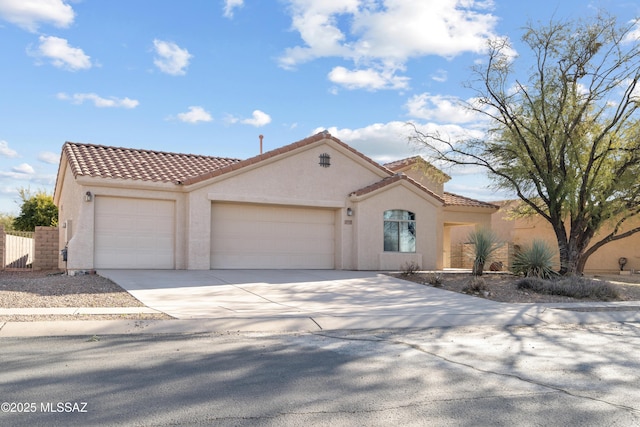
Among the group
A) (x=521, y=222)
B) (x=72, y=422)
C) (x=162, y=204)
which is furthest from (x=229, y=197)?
(x=521, y=222)

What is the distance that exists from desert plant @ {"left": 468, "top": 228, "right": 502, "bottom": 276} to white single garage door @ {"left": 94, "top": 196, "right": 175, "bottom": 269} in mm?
9606

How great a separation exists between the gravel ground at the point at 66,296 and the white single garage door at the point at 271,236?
16.0 ft

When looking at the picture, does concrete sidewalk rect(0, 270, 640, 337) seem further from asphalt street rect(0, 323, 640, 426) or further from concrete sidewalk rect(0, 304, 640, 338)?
asphalt street rect(0, 323, 640, 426)

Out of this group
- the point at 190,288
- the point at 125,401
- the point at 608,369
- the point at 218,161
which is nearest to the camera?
the point at 125,401

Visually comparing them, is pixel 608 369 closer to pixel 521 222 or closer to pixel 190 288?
pixel 190 288

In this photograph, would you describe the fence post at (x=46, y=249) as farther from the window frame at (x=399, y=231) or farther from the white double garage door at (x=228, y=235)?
the window frame at (x=399, y=231)

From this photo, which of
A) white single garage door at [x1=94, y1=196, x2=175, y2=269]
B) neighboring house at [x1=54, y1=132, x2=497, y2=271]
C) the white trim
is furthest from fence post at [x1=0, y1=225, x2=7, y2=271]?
the white trim

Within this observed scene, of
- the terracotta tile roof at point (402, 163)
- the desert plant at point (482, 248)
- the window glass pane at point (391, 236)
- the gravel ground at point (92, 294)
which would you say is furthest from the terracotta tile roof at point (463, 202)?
the gravel ground at point (92, 294)

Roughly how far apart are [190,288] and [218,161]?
8.96 meters

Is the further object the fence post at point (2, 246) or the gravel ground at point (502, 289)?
the fence post at point (2, 246)

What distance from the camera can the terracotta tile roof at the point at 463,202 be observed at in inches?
960

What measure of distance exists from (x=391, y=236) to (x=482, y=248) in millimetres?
4017

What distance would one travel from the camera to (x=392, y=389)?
5.60m

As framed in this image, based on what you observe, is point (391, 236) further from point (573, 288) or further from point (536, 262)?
point (573, 288)
